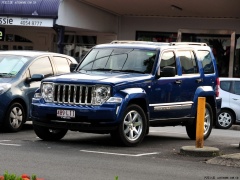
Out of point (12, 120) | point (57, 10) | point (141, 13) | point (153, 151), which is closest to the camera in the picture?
point (153, 151)

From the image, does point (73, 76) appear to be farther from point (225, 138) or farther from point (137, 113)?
point (225, 138)

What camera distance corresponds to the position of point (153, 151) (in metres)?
12.0

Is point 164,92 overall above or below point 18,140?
above

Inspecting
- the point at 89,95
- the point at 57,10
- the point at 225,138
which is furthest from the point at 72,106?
the point at 57,10

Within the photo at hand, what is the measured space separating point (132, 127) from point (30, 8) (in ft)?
47.3

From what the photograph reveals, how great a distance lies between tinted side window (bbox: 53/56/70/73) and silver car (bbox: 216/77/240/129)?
646cm

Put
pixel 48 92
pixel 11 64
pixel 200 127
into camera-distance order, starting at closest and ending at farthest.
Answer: pixel 200 127
pixel 48 92
pixel 11 64

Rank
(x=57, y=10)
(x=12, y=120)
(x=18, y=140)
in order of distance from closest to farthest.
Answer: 1. (x=18, y=140)
2. (x=12, y=120)
3. (x=57, y=10)

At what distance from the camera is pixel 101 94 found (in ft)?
39.5

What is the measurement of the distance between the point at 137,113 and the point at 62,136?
6.03 ft

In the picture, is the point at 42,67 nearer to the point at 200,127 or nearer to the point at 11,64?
the point at 11,64

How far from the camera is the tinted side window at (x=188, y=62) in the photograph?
1398 centimetres

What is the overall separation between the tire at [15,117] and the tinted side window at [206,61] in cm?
388

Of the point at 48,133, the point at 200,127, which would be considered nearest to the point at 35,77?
the point at 48,133
